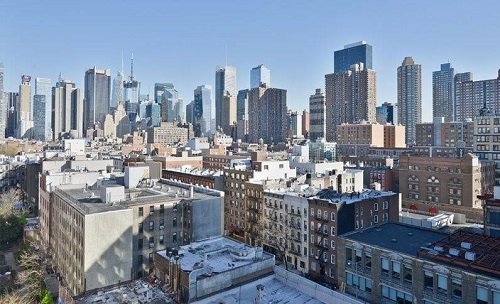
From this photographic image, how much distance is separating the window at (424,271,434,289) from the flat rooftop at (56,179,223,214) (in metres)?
42.0

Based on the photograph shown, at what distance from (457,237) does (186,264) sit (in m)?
33.7

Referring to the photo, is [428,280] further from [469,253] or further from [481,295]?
[481,295]

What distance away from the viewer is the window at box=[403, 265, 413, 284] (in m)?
47.3

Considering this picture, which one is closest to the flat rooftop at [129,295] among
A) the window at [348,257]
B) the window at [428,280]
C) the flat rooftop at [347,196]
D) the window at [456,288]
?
the window at [348,257]

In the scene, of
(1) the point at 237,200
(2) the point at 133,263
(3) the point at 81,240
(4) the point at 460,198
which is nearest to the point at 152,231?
(2) the point at 133,263

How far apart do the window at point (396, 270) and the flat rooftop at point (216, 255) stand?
15.6 metres

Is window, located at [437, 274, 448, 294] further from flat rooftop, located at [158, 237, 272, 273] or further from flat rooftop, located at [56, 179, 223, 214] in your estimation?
flat rooftop, located at [56, 179, 223, 214]

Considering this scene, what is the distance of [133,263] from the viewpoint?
65375 mm

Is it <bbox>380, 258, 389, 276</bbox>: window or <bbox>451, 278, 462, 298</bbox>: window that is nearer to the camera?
<bbox>451, 278, 462, 298</bbox>: window

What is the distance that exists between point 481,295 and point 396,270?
1014 cm

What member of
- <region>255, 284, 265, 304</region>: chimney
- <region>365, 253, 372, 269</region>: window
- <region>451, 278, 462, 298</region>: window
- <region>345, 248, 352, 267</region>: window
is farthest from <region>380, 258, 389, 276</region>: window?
<region>255, 284, 265, 304</region>: chimney

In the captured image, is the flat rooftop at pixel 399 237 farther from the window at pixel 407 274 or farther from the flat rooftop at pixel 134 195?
the flat rooftop at pixel 134 195

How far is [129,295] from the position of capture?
134ft

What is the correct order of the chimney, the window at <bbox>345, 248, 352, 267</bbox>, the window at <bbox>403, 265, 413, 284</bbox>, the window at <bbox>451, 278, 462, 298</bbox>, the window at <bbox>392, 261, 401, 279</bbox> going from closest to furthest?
1. the chimney
2. the window at <bbox>451, 278, 462, 298</bbox>
3. the window at <bbox>403, 265, 413, 284</bbox>
4. the window at <bbox>392, 261, 401, 279</bbox>
5. the window at <bbox>345, 248, 352, 267</bbox>
